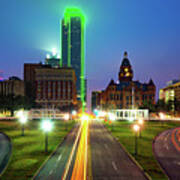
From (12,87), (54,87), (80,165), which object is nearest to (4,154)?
(80,165)

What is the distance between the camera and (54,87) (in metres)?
160

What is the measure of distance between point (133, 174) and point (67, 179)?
742 centimetres

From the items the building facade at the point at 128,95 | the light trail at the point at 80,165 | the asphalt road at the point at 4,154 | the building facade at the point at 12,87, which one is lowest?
the asphalt road at the point at 4,154

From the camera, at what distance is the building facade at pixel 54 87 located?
516 feet

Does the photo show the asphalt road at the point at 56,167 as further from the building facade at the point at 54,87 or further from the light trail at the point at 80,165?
the building facade at the point at 54,87

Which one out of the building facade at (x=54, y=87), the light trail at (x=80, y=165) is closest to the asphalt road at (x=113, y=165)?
the light trail at (x=80, y=165)

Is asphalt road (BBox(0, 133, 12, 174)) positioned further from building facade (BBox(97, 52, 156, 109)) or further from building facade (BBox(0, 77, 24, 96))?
building facade (BBox(0, 77, 24, 96))

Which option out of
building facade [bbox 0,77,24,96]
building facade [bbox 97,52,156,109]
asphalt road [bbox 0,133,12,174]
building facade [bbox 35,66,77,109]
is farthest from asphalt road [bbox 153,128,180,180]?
building facade [bbox 0,77,24,96]

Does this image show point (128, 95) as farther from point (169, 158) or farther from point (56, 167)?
point (56, 167)

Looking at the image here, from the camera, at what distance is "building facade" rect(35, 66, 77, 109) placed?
516 feet

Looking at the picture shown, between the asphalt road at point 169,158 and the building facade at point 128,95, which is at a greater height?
the building facade at point 128,95

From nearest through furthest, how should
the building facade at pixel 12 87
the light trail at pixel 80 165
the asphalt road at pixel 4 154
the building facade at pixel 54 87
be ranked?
the light trail at pixel 80 165 → the asphalt road at pixel 4 154 → the building facade at pixel 54 87 → the building facade at pixel 12 87

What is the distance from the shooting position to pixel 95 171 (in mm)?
21984

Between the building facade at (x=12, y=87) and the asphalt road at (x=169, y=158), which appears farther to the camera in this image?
the building facade at (x=12, y=87)
